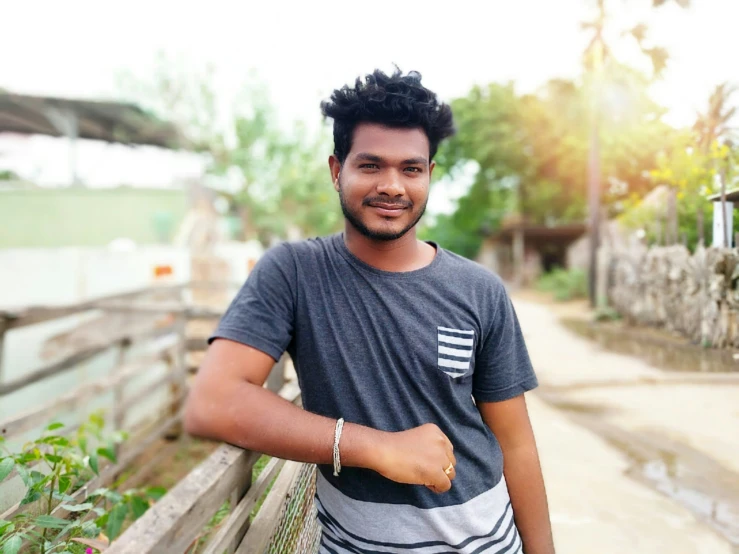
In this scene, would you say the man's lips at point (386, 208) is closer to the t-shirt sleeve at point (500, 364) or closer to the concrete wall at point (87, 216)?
the t-shirt sleeve at point (500, 364)

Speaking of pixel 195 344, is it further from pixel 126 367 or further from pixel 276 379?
pixel 276 379

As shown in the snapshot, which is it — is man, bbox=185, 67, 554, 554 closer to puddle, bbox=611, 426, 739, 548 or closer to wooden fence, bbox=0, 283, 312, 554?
wooden fence, bbox=0, 283, 312, 554

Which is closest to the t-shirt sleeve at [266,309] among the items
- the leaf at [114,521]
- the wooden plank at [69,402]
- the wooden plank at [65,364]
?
the leaf at [114,521]

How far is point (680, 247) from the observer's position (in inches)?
63.0

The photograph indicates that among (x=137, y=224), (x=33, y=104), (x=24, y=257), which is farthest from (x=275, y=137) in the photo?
(x=24, y=257)

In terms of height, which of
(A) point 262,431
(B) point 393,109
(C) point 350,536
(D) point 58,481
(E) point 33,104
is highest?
(E) point 33,104

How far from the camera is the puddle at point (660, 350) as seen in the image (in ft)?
4.78

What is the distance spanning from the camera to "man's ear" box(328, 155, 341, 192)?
4.90 ft

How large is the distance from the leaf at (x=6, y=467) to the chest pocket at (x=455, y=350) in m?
0.95

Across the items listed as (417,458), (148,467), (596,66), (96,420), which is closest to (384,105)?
(417,458)

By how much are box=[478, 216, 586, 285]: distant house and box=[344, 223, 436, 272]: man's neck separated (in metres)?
13.7

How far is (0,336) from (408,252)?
279 centimetres

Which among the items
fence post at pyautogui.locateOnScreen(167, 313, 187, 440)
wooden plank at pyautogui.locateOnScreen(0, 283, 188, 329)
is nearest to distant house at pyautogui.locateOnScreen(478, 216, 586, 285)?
fence post at pyautogui.locateOnScreen(167, 313, 187, 440)

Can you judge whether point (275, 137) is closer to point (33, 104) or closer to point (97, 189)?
point (97, 189)
